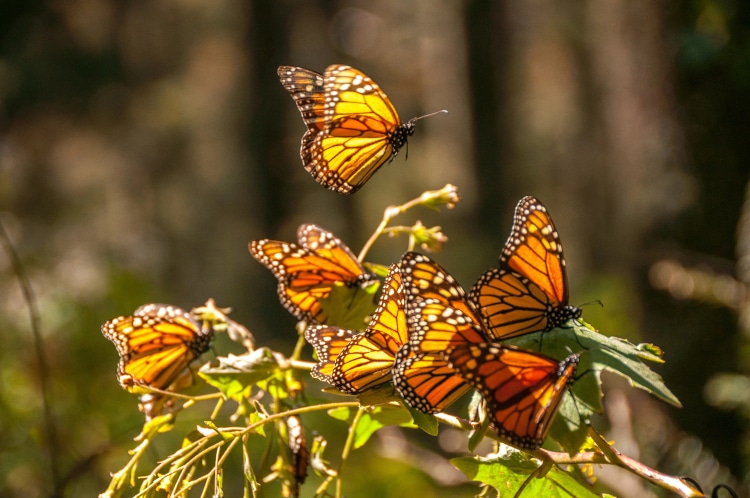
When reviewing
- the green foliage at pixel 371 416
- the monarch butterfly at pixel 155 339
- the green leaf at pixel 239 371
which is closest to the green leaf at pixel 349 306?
the green foliage at pixel 371 416

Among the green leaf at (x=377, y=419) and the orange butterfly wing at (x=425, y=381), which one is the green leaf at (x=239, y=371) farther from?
the orange butterfly wing at (x=425, y=381)

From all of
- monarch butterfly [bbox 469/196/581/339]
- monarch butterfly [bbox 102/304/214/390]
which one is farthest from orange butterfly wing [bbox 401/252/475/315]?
monarch butterfly [bbox 102/304/214/390]

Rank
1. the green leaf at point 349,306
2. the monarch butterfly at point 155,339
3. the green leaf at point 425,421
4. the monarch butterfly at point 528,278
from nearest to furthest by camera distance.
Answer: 1. the green leaf at point 425,421
2. the monarch butterfly at point 528,278
3. the green leaf at point 349,306
4. the monarch butterfly at point 155,339

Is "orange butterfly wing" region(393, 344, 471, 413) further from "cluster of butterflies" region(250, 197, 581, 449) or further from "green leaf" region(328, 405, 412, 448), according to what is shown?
"green leaf" region(328, 405, 412, 448)

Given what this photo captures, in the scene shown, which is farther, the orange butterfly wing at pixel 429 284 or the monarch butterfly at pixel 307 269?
the monarch butterfly at pixel 307 269

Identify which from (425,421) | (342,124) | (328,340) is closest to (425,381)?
(425,421)

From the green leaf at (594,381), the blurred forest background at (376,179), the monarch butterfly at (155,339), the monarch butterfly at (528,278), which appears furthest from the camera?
the blurred forest background at (376,179)

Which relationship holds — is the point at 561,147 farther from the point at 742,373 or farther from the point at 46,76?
the point at 742,373

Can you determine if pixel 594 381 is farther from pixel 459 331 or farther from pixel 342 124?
pixel 342 124
